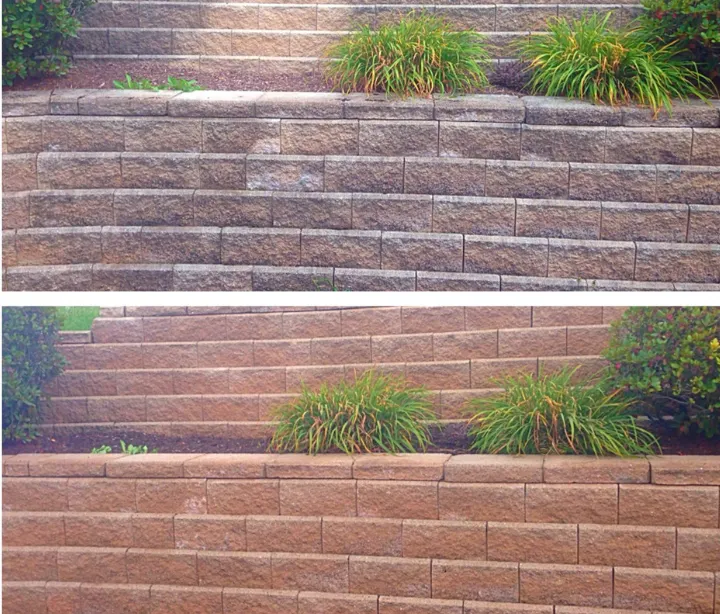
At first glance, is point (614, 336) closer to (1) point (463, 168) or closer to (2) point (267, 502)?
(1) point (463, 168)

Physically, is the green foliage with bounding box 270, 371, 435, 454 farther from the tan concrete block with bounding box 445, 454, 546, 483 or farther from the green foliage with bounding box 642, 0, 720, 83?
the green foliage with bounding box 642, 0, 720, 83

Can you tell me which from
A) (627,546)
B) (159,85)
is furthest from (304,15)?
(627,546)

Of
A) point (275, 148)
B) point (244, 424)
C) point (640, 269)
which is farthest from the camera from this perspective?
point (244, 424)

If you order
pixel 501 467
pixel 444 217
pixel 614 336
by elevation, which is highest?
pixel 444 217

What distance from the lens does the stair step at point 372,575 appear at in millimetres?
4238

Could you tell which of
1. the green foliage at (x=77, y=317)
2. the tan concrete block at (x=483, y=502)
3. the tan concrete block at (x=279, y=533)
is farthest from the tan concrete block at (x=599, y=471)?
the green foliage at (x=77, y=317)

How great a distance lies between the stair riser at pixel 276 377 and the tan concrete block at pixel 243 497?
1.90ft

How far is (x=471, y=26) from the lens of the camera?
4859mm

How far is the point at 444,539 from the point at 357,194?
1993 millimetres

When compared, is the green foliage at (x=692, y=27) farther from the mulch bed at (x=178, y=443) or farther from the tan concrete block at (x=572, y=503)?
the tan concrete block at (x=572, y=503)

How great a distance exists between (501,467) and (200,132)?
2.58 meters

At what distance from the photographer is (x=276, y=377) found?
480 cm

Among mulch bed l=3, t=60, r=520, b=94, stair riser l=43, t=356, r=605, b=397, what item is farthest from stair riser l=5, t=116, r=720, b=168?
stair riser l=43, t=356, r=605, b=397

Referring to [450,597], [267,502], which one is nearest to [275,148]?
[267,502]
